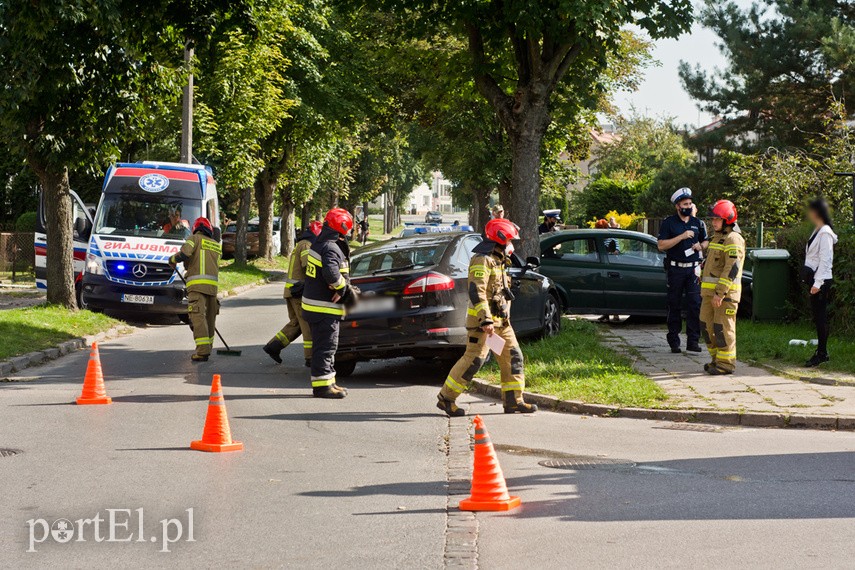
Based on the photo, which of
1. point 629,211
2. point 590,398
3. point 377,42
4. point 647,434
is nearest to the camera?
point 647,434

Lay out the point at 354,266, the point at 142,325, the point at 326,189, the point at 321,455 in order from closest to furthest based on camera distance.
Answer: the point at 321,455 → the point at 354,266 → the point at 142,325 → the point at 326,189

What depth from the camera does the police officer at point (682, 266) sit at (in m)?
15.0

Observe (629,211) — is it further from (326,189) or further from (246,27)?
(246,27)

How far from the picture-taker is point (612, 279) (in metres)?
18.9

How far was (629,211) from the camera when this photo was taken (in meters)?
57.8

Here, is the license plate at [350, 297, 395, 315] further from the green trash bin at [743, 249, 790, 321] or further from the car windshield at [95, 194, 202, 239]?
the car windshield at [95, 194, 202, 239]

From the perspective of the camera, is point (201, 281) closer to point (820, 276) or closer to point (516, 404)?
point (516, 404)

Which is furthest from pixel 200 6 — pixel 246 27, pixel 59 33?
pixel 59 33

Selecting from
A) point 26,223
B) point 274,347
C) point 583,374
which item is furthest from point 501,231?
point 26,223

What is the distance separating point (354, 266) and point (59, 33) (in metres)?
7.21

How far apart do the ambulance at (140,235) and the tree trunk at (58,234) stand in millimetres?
636

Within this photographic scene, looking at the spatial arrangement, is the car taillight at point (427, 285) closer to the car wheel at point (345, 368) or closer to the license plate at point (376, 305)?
the license plate at point (376, 305)

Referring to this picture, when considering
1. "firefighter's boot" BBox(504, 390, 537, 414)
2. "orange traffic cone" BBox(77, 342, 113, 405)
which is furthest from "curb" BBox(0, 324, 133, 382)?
"firefighter's boot" BBox(504, 390, 537, 414)

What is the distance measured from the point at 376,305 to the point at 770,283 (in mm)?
7546
